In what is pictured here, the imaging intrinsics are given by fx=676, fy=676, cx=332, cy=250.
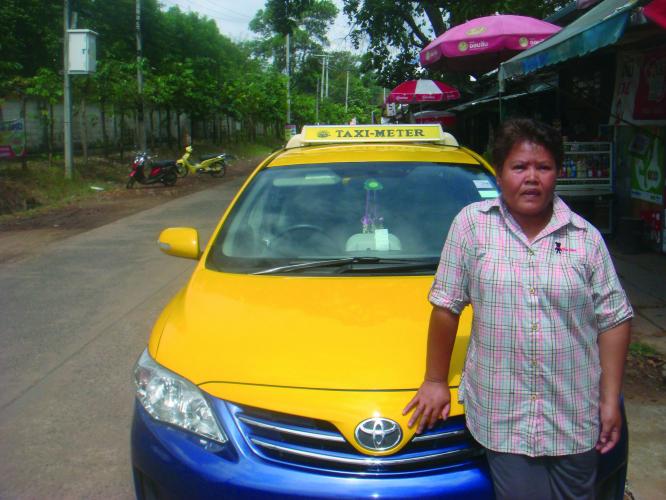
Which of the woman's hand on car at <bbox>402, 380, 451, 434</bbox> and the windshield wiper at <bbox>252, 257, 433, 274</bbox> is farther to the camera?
the windshield wiper at <bbox>252, 257, 433, 274</bbox>

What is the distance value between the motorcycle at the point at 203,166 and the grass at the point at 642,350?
1797 centimetres

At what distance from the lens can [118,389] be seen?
454 cm

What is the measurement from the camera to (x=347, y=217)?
3504mm

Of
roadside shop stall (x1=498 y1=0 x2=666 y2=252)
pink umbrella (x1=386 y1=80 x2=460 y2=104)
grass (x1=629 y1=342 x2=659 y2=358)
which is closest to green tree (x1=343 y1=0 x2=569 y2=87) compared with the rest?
pink umbrella (x1=386 y1=80 x2=460 y2=104)

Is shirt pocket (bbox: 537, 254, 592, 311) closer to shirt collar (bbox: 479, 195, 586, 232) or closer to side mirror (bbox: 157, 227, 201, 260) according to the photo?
shirt collar (bbox: 479, 195, 586, 232)

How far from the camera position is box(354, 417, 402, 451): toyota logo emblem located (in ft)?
6.86

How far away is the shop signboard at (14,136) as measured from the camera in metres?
17.0

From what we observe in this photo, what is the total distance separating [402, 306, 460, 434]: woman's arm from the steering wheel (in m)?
1.34

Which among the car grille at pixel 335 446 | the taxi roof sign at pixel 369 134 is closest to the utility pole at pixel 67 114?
the taxi roof sign at pixel 369 134

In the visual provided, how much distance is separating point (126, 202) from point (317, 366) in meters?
14.7

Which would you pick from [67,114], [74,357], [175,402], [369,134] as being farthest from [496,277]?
[67,114]

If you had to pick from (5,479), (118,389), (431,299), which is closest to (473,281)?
(431,299)

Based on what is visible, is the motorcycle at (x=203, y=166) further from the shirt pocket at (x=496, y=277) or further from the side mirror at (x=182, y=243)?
the shirt pocket at (x=496, y=277)

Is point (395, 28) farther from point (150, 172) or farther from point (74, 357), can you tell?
point (74, 357)
